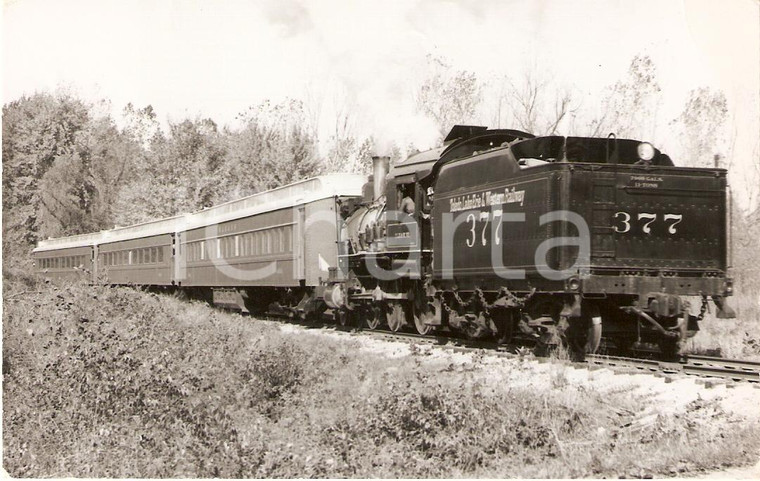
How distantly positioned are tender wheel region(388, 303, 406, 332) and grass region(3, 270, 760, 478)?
3485 millimetres

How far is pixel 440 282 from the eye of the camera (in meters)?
13.0

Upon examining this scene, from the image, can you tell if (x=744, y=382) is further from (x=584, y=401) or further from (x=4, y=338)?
(x=4, y=338)

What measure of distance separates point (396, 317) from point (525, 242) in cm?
538

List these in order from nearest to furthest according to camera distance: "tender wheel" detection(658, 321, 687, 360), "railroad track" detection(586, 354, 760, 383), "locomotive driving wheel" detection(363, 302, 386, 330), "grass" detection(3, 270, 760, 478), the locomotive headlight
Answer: "grass" detection(3, 270, 760, 478), "railroad track" detection(586, 354, 760, 383), the locomotive headlight, "tender wheel" detection(658, 321, 687, 360), "locomotive driving wheel" detection(363, 302, 386, 330)

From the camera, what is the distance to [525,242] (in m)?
10.6

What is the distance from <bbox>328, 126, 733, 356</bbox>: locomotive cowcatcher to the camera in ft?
32.6

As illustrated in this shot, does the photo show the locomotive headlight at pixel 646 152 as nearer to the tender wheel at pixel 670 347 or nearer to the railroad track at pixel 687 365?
the tender wheel at pixel 670 347

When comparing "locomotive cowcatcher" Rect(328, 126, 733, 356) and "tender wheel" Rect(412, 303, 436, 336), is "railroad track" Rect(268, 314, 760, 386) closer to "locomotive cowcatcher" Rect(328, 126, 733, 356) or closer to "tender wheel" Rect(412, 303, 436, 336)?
"locomotive cowcatcher" Rect(328, 126, 733, 356)

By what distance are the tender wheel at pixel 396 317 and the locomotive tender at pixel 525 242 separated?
0.04 metres

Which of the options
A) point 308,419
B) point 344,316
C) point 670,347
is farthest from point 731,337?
point 308,419

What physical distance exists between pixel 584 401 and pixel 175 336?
7266 mm

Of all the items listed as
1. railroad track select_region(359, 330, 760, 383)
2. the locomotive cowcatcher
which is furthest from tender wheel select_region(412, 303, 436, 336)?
railroad track select_region(359, 330, 760, 383)

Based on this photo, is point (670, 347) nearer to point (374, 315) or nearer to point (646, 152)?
point (646, 152)

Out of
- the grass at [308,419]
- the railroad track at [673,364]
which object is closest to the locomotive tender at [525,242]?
the railroad track at [673,364]
